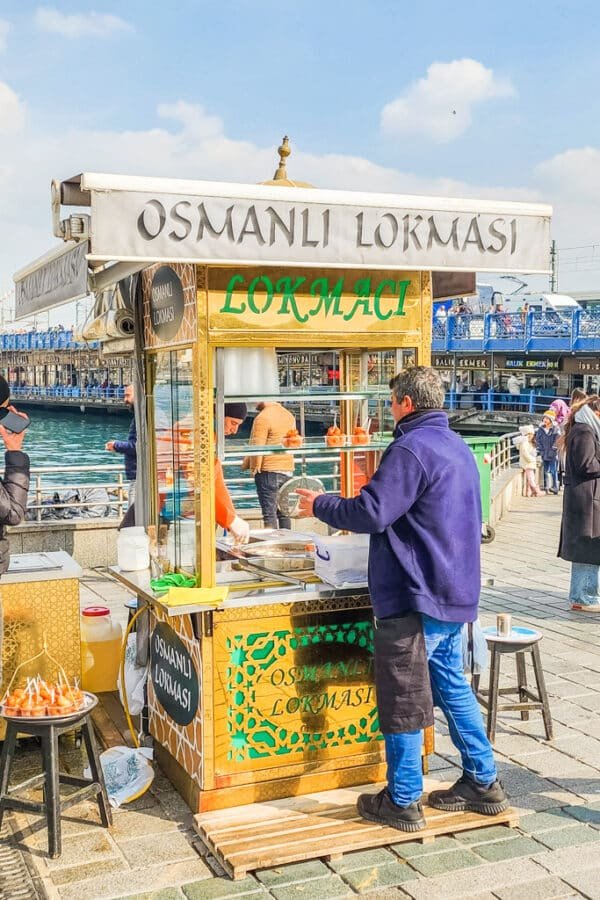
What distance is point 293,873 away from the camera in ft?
11.8

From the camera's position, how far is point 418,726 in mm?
3811

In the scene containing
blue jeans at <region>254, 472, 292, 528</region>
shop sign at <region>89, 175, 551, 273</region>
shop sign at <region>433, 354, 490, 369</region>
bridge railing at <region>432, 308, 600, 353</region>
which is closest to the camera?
shop sign at <region>89, 175, 551, 273</region>

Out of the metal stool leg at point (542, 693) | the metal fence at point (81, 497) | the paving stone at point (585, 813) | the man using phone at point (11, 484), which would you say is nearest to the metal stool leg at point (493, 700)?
the metal stool leg at point (542, 693)

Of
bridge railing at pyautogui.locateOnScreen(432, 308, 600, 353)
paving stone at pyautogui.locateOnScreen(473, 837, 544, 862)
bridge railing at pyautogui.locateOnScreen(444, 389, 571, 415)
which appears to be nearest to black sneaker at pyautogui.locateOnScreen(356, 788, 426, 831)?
paving stone at pyautogui.locateOnScreen(473, 837, 544, 862)

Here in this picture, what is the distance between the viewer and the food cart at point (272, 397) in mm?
3770

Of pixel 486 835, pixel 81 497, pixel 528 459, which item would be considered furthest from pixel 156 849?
pixel 528 459

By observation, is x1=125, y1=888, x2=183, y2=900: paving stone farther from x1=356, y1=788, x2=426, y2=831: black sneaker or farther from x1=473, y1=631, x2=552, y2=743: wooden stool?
x1=473, y1=631, x2=552, y2=743: wooden stool

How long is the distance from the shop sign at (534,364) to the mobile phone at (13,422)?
118 ft

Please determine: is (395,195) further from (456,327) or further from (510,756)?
(456,327)

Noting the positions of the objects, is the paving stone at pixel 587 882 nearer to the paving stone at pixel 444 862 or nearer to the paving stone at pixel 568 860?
the paving stone at pixel 568 860

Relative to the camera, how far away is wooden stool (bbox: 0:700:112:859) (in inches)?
147

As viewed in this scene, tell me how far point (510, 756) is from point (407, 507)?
1.97 metres

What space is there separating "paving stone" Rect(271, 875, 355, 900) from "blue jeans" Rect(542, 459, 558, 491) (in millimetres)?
15073

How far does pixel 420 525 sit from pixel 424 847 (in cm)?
138
